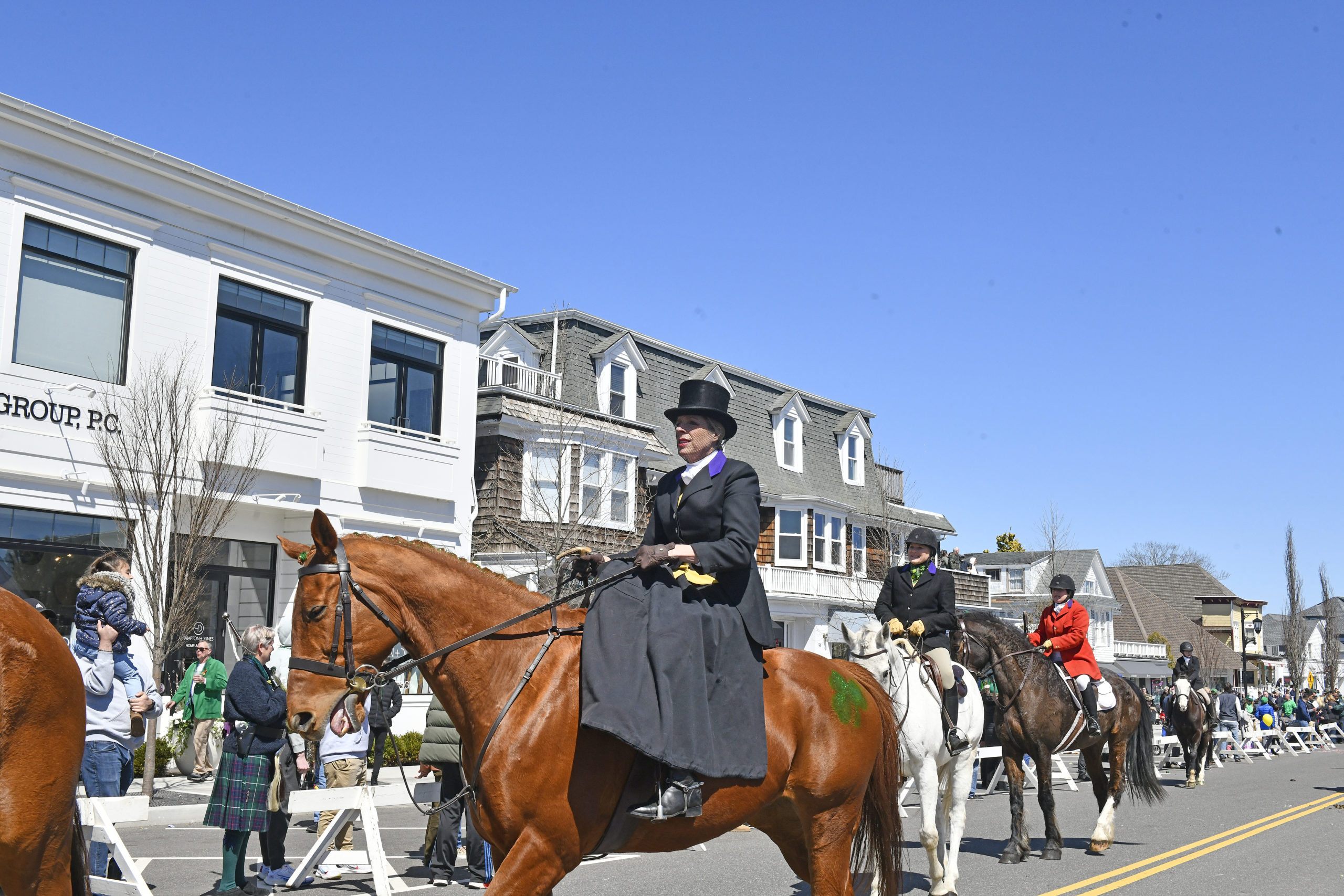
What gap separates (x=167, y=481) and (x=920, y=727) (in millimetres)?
12497

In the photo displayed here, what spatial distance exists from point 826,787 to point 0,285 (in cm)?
1528

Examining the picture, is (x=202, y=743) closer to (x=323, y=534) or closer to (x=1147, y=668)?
(x=323, y=534)

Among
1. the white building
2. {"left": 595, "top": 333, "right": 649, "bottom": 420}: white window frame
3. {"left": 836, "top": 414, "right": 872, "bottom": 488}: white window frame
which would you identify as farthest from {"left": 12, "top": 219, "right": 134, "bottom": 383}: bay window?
{"left": 836, "top": 414, "right": 872, "bottom": 488}: white window frame

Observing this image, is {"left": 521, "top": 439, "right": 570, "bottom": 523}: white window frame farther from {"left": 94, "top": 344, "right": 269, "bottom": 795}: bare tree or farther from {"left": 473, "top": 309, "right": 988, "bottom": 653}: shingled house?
{"left": 94, "top": 344, "right": 269, "bottom": 795}: bare tree

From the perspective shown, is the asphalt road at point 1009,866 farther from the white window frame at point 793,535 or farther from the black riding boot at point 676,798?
the white window frame at point 793,535

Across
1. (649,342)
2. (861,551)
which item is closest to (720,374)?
(649,342)

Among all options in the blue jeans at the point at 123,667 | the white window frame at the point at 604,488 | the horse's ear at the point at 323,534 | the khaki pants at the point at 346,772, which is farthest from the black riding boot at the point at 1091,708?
the white window frame at the point at 604,488

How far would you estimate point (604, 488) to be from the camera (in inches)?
1136

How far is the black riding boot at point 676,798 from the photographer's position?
16.6 feet

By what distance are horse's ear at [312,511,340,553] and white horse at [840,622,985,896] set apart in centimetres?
532

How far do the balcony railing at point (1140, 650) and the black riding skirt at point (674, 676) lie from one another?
2422 inches

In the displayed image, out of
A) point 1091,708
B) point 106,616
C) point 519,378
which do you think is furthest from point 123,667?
point 519,378

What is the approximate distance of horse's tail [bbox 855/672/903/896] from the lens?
6.66 meters

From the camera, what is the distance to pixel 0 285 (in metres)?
16.5
